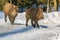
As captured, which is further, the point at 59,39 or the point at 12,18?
the point at 12,18

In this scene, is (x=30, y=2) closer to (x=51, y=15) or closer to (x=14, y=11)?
(x=51, y=15)

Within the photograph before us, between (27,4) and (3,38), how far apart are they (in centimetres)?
1798

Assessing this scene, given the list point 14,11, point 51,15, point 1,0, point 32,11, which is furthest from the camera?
point 1,0

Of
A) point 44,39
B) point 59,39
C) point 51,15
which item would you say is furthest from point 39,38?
point 51,15

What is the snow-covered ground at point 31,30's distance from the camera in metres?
9.83

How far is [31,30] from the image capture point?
493 inches

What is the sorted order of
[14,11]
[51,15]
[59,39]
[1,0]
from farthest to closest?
1. [1,0]
2. [51,15]
3. [14,11]
4. [59,39]

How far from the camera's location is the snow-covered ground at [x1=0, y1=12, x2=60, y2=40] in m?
9.83

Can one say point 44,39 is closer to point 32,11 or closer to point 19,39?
point 19,39

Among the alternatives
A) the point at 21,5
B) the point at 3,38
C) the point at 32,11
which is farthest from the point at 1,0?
the point at 3,38

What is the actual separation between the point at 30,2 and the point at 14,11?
12.1 metres

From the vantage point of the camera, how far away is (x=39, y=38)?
9492mm

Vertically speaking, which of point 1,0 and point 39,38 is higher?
point 1,0

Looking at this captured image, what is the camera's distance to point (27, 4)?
27.5 meters
